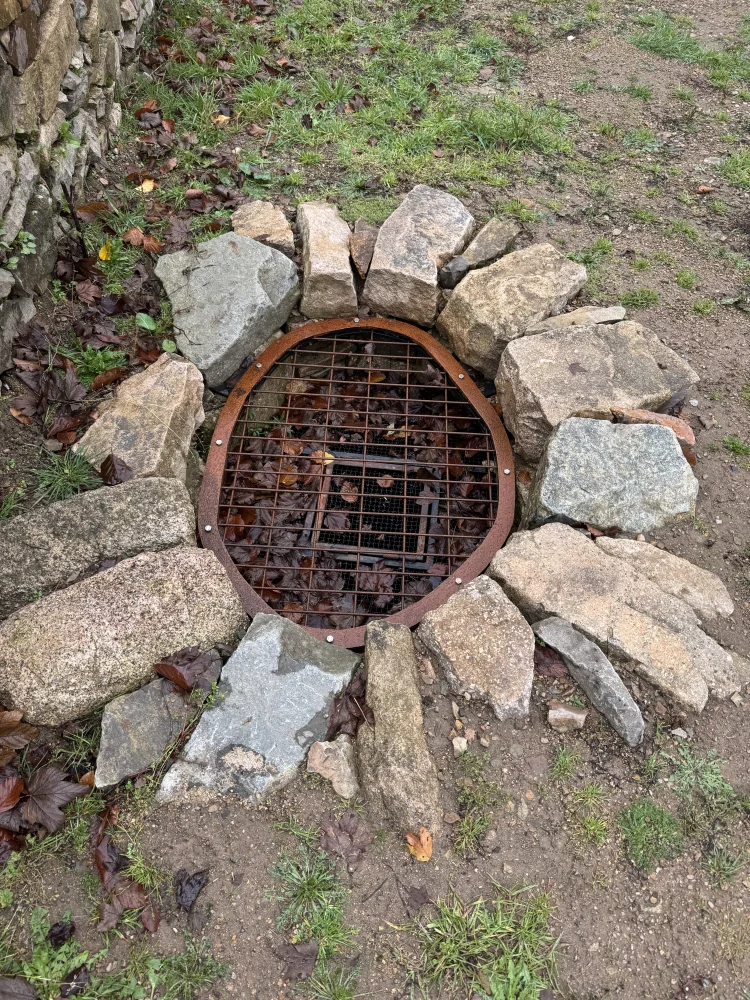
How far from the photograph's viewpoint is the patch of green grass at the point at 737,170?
4.69m

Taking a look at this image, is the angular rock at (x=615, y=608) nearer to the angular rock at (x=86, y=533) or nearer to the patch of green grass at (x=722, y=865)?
the patch of green grass at (x=722, y=865)

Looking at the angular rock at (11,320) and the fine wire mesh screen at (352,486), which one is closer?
the angular rock at (11,320)

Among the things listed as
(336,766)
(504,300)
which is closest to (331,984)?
(336,766)

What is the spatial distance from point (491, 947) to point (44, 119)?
171 inches

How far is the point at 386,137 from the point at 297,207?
103cm

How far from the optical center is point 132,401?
333cm

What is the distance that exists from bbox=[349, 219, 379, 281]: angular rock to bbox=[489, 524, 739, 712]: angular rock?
1.97 meters

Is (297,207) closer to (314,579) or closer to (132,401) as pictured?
(132,401)

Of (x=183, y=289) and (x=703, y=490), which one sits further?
(x=183, y=289)

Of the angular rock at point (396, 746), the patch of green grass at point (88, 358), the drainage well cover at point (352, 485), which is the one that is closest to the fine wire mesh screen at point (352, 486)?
the drainage well cover at point (352, 485)

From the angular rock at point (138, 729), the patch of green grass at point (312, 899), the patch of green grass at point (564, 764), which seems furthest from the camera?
the patch of green grass at point (564, 764)

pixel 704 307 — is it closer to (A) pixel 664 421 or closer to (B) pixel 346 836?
(A) pixel 664 421

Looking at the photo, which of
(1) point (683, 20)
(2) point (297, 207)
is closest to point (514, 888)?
(2) point (297, 207)

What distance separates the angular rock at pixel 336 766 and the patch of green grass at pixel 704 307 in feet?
10.9
